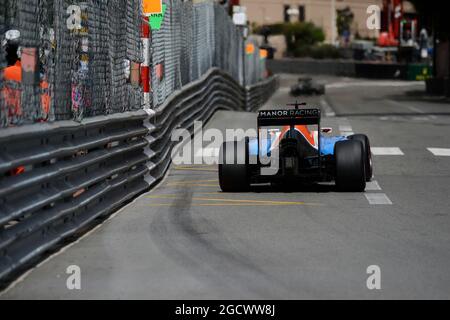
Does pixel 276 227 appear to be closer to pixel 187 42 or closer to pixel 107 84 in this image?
pixel 107 84


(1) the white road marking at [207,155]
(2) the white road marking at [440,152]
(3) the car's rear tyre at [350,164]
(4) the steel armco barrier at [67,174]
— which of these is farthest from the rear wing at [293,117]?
(2) the white road marking at [440,152]

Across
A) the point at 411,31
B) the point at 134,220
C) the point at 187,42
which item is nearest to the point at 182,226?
the point at 134,220

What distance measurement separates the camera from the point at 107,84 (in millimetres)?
13234

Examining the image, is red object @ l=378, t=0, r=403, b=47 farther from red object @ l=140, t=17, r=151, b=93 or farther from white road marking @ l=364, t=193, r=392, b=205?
white road marking @ l=364, t=193, r=392, b=205

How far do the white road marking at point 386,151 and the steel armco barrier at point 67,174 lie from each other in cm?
427

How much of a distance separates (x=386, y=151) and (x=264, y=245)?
10940 mm

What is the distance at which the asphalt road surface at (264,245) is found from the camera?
7.63 m

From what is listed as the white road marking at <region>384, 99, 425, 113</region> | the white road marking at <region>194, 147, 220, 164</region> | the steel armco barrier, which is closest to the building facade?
the white road marking at <region>384, 99, 425, 113</region>

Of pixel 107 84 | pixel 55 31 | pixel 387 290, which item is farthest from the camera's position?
pixel 107 84

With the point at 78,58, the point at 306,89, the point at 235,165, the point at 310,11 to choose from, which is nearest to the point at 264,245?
the point at 78,58

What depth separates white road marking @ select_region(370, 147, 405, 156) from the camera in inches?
774

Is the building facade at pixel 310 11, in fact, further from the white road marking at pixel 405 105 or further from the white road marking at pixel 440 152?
the white road marking at pixel 440 152

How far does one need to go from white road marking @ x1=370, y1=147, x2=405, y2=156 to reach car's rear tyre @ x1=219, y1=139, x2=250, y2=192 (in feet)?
20.0
